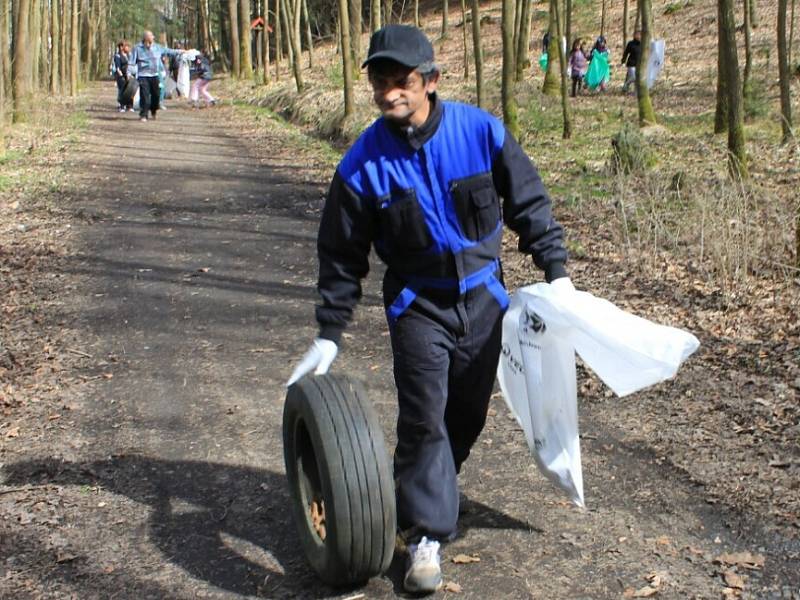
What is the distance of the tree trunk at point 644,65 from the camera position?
50.2ft

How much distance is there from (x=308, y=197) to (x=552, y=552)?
31.3ft

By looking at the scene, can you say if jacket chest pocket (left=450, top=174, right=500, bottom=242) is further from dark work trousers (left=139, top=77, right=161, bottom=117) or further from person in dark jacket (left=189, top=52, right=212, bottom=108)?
person in dark jacket (left=189, top=52, right=212, bottom=108)

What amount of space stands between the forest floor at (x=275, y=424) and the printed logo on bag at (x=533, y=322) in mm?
954

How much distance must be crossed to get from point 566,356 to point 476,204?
0.68 meters

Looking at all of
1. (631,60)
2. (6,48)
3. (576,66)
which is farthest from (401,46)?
(576,66)

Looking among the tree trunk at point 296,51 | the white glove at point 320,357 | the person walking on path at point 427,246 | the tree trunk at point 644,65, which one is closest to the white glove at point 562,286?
the person walking on path at point 427,246

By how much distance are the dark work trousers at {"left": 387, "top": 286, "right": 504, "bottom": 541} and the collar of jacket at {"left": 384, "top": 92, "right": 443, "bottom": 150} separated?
598 mm

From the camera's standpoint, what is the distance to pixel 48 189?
1315cm

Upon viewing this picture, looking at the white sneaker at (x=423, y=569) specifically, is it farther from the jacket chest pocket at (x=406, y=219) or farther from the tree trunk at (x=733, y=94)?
the tree trunk at (x=733, y=94)

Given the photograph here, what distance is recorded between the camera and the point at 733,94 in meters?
9.68

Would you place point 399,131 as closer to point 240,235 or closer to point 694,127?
point 240,235

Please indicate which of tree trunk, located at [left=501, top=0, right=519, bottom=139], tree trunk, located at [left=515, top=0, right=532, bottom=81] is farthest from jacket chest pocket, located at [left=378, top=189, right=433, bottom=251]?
tree trunk, located at [left=515, top=0, right=532, bottom=81]

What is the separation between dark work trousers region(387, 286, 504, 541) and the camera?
139 inches

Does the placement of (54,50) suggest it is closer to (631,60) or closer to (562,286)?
(631,60)
